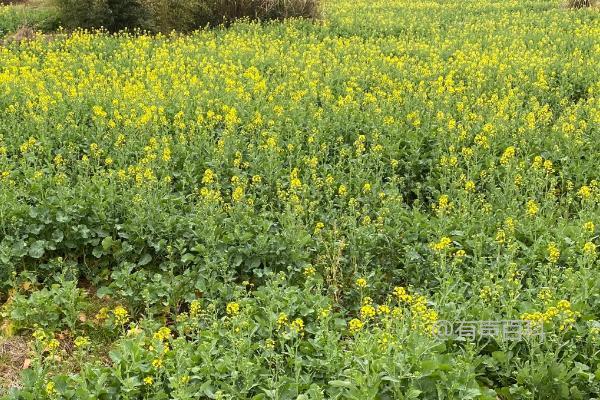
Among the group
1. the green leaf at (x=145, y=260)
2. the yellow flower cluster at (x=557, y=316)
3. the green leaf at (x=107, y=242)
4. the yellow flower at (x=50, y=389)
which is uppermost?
the yellow flower cluster at (x=557, y=316)

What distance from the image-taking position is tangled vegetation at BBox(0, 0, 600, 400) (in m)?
3.64

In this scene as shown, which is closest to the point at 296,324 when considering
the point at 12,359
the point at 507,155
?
the point at 12,359

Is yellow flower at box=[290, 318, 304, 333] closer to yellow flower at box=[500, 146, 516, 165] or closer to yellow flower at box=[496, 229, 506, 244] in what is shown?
yellow flower at box=[496, 229, 506, 244]

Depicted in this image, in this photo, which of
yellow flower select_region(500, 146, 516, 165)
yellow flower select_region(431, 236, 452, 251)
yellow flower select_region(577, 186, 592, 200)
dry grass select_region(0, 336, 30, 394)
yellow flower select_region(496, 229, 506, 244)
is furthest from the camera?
yellow flower select_region(500, 146, 516, 165)

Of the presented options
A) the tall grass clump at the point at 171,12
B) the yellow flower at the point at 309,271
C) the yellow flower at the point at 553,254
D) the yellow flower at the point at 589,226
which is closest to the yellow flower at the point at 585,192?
the yellow flower at the point at 589,226

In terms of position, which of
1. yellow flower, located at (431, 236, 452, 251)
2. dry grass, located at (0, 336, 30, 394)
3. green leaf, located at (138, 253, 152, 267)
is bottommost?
dry grass, located at (0, 336, 30, 394)

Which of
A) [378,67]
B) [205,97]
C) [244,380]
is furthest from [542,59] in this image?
[244,380]

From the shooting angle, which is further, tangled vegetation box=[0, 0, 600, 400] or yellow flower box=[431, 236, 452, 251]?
yellow flower box=[431, 236, 452, 251]

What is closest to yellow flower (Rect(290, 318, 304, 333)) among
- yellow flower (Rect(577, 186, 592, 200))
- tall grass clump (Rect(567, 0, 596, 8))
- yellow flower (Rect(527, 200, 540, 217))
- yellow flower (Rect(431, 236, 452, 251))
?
yellow flower (Rect(431, 236, 452, 251))

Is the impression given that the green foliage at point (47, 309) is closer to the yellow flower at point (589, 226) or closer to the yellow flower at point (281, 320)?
the yellow flower at point (281, 320)

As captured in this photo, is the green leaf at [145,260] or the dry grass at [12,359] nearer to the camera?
the dry grass at [12,359]

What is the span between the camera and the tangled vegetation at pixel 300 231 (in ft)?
11.9

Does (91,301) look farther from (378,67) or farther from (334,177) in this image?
(378,67)

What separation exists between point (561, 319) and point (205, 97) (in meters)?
5.56
